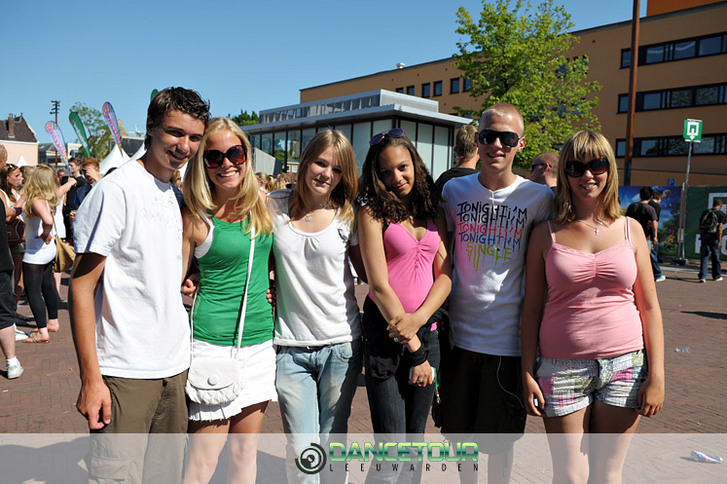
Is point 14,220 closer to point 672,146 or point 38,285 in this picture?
point 38,285

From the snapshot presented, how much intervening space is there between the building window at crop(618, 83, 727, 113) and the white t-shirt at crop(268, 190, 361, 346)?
34.5 metres

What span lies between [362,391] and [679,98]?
33662mm

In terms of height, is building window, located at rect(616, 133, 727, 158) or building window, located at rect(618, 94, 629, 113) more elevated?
building window, located at rect(618, 94, 629, 113)

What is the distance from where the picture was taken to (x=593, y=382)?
2350mm

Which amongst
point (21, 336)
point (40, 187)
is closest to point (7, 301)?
point (40, 187)

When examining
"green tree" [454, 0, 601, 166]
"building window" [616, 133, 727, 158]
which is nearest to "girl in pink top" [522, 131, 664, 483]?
"green tree" [454, 0, 601, 166]

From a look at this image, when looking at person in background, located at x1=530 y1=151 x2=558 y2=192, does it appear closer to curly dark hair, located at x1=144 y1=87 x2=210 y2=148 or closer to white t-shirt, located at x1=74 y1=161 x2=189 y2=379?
curly dark hair, located at x1=144 y1=87 x2=210 y2=148

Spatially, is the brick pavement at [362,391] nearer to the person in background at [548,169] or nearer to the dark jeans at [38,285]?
the dark jeans at [38,285]

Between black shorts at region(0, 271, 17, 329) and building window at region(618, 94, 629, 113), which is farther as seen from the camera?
building window at region(618, 94, 629, 113)

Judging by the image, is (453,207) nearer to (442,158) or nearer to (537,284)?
(537,284)

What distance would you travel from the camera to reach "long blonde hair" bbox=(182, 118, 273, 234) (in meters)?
2.31

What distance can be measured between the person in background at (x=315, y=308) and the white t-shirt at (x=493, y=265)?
55cm

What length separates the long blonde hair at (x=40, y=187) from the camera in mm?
6191

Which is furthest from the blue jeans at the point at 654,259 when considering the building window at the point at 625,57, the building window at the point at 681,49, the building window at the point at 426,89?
the building window at the point at 426,89
